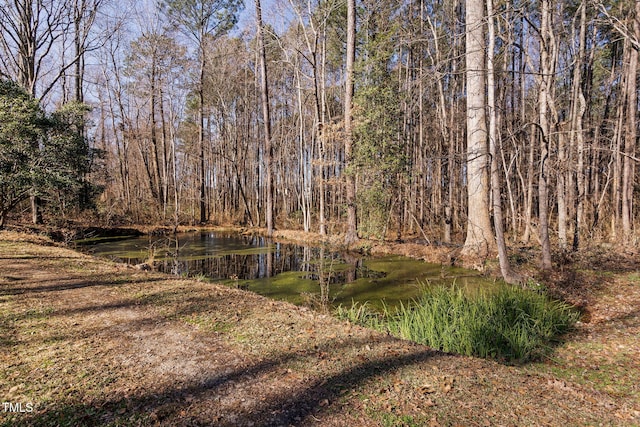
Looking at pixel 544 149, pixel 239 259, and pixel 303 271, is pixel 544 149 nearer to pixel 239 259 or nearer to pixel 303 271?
pixel 303 271

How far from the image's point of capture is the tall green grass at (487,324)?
411 centimetres

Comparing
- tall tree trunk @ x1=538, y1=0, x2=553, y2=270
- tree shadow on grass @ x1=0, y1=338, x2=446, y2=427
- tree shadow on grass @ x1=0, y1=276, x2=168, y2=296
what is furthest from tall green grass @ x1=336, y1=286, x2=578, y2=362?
tree shadow on grass @ x1=0, y1=276, x2=168, y2=296

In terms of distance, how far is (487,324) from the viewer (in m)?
4.40

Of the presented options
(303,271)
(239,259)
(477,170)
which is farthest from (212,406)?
(239,259)

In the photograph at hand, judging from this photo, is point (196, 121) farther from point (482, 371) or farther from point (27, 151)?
point (482, 371)

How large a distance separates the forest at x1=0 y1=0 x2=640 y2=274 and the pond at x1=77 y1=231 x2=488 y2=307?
1741mm

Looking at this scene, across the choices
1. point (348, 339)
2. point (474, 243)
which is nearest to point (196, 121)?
point (474, 243)

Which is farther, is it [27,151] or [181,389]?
[27,151]

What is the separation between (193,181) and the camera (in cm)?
3114

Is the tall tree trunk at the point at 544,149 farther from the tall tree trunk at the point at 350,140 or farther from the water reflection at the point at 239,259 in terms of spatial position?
the tall tree trunk at the point at 350,140

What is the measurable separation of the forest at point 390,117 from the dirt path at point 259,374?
3785mm

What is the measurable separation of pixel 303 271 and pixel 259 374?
21.1 feet

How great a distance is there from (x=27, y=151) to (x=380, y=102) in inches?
421

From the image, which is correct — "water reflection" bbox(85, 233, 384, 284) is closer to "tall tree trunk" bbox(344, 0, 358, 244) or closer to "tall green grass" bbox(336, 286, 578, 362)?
"tall tree trunk" bbox(344, 0, 358, 244)
